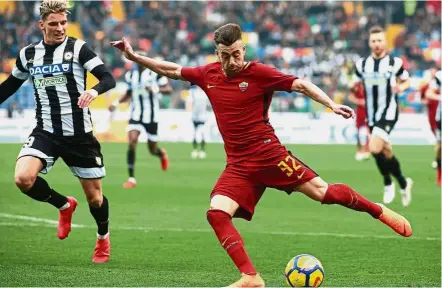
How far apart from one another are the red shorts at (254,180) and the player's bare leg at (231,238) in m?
0.08

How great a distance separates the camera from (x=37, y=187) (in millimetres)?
8367

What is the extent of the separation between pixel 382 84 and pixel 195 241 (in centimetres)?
491

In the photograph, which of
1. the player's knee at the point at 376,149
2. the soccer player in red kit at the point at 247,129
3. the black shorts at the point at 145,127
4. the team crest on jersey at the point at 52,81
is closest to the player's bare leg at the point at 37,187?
the team crest on jersey at the point at 52,81

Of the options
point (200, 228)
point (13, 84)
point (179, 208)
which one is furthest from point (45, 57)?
point (179, 208)

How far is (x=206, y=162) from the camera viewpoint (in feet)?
71.4

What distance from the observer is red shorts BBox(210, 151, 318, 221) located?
7.05 metres

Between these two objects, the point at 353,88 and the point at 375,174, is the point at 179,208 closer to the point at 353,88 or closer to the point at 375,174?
the point at 353,88

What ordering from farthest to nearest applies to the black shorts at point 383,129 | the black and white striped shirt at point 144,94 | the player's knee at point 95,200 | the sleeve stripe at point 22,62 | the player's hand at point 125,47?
the black and white striped shirt at point 144,94, the black shorts at point 383,129, the player's knee at point 95,200, the sleeve stripe at point 22,62, the player's hand at point 125,47

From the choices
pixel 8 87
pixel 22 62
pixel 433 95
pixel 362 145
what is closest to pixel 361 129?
pixel 362 145

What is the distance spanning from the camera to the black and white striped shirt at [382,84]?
13.6 metres

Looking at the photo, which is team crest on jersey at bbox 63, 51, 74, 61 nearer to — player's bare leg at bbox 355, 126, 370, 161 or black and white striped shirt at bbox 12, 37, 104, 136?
black and white striped shirt at bbox 12, 37, 104, 136

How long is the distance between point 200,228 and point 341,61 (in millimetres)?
23391

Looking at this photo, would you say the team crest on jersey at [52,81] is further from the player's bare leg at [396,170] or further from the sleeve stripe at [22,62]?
the player's bare leg at [396,170]

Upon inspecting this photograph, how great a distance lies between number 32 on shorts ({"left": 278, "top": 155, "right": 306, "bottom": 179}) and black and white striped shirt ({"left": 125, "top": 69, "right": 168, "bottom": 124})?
9.72 meters
